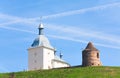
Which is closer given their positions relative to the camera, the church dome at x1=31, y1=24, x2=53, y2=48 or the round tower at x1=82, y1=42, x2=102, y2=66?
the round tower at x1=82, y1=42, x2=102, y2=66

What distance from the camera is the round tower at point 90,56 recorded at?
328ft

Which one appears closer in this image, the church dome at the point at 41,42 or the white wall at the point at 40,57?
the white wall at the point at 40,57

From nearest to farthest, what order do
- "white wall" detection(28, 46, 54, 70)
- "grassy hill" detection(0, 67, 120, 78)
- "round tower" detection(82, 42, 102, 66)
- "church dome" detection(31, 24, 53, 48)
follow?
"grassy hill" detection(0, 67, 120, 78), "round tower" detection(82, 42, 102, 66), "white wall" detection(28, 46, 54, 70), "church dome" detection(31, 24, 53, 48)

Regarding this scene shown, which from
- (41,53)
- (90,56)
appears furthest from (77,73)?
(41,53)

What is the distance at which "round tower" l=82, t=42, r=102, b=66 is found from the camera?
99.9 m

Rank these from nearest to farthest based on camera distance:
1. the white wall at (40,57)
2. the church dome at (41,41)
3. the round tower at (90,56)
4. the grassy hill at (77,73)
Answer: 1. the grassy hill at (77,73)
2. the round tower at (90,56)
3. the white wall at (40,57)
4. the church dome at (41,41)

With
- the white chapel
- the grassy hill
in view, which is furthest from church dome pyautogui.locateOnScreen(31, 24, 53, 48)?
the grassy hill

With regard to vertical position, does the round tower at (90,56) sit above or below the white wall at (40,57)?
below

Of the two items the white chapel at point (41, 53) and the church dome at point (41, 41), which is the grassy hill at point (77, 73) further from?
the church dome at point (41, 41)

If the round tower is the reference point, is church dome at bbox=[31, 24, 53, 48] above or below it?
above

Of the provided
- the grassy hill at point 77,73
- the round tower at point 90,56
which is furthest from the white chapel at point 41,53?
the grassy hill at point 77,73

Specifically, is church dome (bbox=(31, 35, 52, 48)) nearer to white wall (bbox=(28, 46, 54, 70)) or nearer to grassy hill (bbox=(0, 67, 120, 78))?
white wall (bbox=(28, 46, 54, 70))

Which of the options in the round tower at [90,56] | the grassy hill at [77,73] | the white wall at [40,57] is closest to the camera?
the grassy hill at [77,73]

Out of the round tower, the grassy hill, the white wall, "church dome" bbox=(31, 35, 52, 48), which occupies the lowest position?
the grassy hill
